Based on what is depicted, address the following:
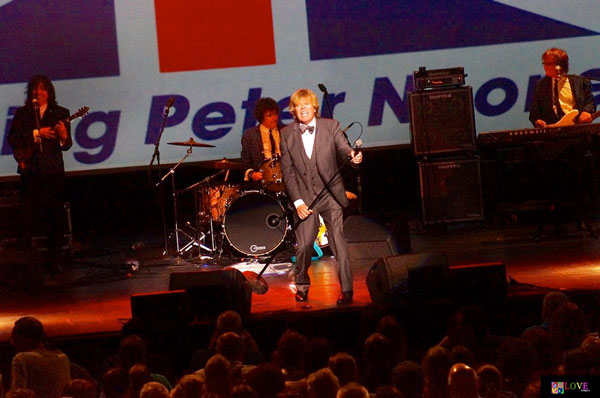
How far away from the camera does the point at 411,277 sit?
7219 mm

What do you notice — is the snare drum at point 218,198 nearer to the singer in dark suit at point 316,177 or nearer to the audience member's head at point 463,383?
the singer in dark suit at point 316,177

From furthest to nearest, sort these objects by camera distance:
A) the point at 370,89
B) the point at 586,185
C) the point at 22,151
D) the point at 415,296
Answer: the point at 370,89, the point at 586,185, the point at 22,151, the point at 415,296

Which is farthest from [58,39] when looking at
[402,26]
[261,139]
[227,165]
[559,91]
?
[559,91]

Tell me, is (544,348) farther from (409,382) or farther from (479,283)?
(479,283)

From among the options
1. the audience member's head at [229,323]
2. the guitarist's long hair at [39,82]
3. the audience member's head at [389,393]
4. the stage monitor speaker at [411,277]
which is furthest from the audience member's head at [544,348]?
the guitarist's long hair at [39,82]

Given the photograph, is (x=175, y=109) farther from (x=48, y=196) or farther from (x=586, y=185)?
(x=586, y=185)

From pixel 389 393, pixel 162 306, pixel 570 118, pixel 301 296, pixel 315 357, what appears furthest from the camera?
pixel 570 118

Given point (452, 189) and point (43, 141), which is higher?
point (43, 141)

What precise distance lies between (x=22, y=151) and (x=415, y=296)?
4.44 meters

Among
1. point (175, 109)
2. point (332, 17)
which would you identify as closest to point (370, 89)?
point (332, 17)

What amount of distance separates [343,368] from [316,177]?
3.18 m

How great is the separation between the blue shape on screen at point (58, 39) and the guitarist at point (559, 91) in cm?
458

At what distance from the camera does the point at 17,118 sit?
32.3 ft

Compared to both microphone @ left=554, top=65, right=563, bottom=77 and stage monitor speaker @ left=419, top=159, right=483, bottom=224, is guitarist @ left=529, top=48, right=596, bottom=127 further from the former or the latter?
stage monitor speaker @ left=419, top=159, right=483, bottom=224
